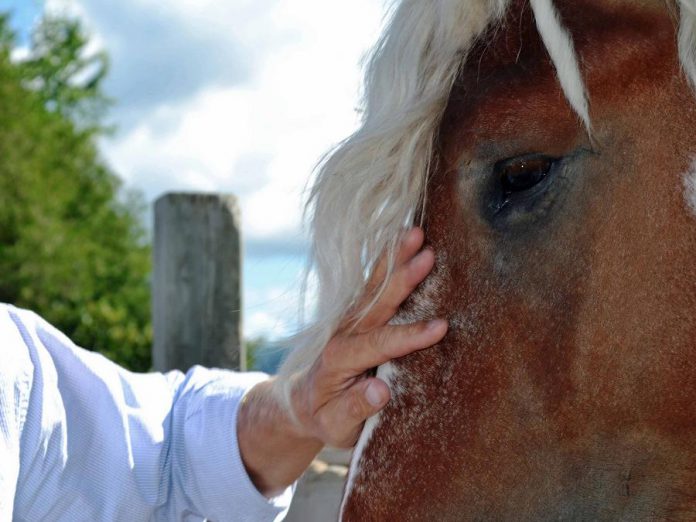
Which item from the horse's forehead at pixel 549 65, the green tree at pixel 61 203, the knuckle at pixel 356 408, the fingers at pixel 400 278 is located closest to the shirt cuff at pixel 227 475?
the knuckle at pixel 356 408

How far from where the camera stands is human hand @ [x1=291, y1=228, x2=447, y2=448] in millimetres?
1231

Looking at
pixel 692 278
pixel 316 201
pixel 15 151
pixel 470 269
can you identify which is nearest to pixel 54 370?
pixel 316 201

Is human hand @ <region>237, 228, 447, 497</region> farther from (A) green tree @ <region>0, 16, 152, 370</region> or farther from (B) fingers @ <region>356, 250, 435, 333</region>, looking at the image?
(A) green tree @ <region>0, 16, 152, 370</region>

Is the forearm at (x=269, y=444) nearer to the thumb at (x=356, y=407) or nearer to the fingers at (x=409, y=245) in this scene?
the thumb at (x=356, y=407)

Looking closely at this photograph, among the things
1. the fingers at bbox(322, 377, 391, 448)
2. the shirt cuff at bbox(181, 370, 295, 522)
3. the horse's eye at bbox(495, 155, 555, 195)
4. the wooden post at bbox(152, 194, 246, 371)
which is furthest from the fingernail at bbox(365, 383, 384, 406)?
the wooden post at bbox(152, 194, 246, 371)

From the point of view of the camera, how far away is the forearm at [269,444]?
1.64 m

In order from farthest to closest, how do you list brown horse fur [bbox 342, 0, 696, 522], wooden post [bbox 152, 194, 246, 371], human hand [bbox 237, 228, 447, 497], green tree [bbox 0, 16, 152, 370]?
1. green tree [bbox 0, 16, 152, 370]
2. wooden post [bbox 152, 194, 246, 371]
3. human hand [bbox 237, 228, 447, 497]
4. brown horse fur [bbox 342, 0, 696, 522]

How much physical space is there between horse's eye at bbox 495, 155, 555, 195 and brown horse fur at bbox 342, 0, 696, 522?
16 mm

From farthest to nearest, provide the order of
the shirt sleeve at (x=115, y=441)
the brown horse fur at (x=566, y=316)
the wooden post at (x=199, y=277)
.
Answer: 1. the wooden post at (x=199, y=277)
2. the shirt sleeve at (x=115, y=441)
3. the brown horse fur at (x=566, y=316)

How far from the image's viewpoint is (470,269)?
1.22m

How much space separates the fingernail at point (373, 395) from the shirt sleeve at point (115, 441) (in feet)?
1.61

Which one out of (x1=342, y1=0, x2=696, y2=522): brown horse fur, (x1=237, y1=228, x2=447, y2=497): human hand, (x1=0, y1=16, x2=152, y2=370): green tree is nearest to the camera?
(x1=342, y1=0, x2=696, y2=522): brown horse fur

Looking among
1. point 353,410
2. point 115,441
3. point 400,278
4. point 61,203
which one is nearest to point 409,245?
point 400,278

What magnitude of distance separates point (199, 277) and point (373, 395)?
1433 millimetres
